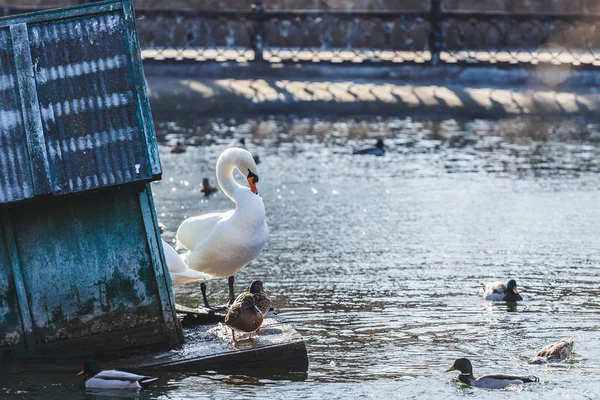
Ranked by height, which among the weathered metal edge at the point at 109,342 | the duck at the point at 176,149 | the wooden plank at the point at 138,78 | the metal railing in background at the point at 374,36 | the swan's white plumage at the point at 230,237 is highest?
the metal railing in background at the point at 374,36

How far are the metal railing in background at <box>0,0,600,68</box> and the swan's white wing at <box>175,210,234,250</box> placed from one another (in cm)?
1899

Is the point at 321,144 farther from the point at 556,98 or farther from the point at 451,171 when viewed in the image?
the point at 556,98

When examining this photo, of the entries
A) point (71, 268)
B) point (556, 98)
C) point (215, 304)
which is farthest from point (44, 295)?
point (556, 98)

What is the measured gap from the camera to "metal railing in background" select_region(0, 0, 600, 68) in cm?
3020

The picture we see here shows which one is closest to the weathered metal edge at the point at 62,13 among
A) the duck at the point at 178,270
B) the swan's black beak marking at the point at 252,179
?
the duck at the point at 178,270

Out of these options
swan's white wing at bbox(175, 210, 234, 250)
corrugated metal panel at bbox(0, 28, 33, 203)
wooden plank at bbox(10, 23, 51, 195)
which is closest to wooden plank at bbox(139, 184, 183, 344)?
wooden plank at bbox(10, 23, 51, 195)

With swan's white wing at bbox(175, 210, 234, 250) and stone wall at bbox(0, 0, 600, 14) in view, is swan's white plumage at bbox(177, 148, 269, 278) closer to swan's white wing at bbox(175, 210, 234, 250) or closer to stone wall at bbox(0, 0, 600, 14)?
swan's white wing at bbox(175, 210, 234, 250)

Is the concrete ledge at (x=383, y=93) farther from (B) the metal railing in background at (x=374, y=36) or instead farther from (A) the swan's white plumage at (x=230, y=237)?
(A) the swan's white plumage at (x=230, y=237)

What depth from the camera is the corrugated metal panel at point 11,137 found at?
29.2 feet

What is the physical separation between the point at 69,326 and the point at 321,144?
1432cm

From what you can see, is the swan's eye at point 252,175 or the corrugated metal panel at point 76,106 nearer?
the corrugated metal panel at point 76,106

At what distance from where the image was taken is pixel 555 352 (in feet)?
31.6

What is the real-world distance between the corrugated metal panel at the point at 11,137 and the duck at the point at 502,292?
4.94 meters

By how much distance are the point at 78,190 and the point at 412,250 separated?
20.7 ft
